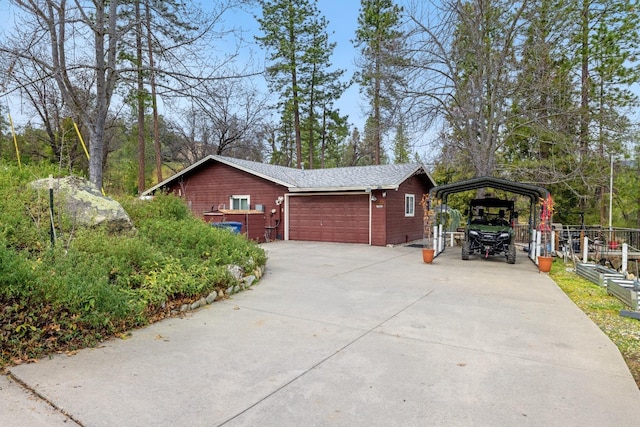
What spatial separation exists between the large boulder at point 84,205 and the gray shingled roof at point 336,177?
8410 mm

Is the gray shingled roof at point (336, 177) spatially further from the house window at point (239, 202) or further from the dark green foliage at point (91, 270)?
the dark green foliage at point (91, 270)

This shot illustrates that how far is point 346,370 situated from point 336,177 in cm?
1309

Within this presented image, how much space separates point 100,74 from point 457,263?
9.67 metres

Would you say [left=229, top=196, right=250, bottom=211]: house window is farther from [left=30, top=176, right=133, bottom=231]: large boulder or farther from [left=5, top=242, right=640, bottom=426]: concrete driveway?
[left=5, top=242, right=640, bottom=426]: concrete driveway

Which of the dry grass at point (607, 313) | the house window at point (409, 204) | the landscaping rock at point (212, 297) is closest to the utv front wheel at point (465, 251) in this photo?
the dry grass at point (607, 313)

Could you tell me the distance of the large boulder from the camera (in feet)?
20.0

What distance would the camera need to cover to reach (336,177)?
630 inches

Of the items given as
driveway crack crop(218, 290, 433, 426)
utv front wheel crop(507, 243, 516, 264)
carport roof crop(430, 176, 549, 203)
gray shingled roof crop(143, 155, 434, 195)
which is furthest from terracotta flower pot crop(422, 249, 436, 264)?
driveway crack crop(218, 290, 433, 426)

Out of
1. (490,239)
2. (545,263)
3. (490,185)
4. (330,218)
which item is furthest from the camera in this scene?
(330,218)

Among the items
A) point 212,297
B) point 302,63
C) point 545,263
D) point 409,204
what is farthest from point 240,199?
point 302,63

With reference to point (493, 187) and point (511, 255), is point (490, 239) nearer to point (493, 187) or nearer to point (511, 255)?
point (511, 255)

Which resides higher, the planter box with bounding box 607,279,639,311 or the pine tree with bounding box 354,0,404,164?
the pine tree with bounding box 354,0,404,164

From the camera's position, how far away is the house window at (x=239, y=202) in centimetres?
1617

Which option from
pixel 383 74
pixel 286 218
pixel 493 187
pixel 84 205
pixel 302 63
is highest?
pixel 302 63
